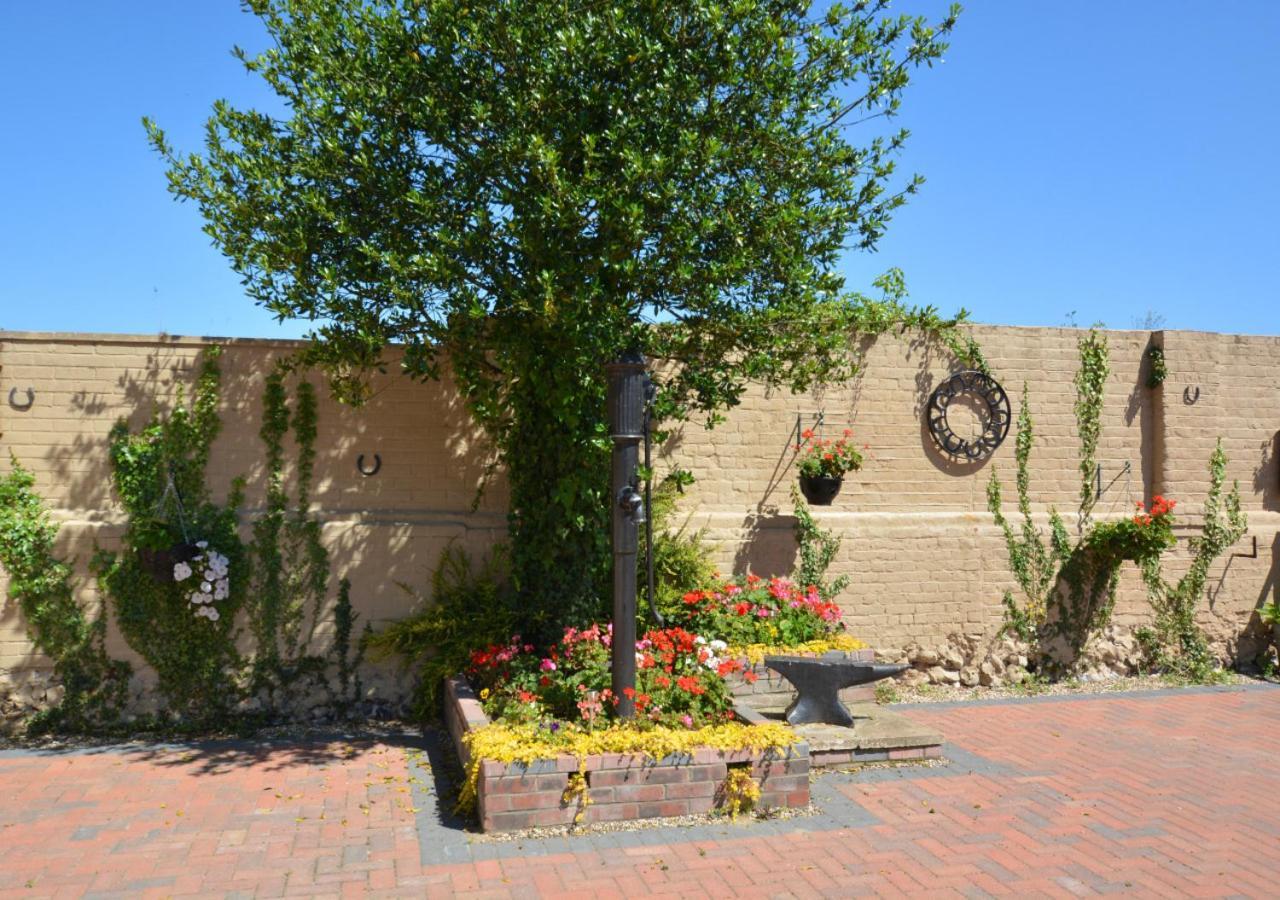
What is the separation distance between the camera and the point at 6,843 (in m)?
5.29

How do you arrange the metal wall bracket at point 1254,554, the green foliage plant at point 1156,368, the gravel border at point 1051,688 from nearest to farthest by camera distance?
the gravel border at point 1051,688, the green foliage plant at point 1156,368, the metal wall bracket at point 1254,554

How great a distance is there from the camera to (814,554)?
901 cm

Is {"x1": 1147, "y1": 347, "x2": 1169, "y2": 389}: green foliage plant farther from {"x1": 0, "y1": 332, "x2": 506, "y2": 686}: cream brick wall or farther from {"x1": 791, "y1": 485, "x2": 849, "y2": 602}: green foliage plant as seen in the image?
{"x1": 0, "y1": 332, "x2": 506, "y2": 686}: cream brick wall

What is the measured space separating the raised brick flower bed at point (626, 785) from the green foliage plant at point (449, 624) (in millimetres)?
1562

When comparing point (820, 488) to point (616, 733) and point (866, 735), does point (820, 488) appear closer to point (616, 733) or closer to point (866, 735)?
point (866, 735)

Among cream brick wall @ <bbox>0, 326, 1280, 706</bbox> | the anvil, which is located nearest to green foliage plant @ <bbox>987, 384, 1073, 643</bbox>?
cream brick wall @ <bbox>0, 326, 1280, 706</bbox>

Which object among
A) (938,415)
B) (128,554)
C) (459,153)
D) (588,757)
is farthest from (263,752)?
(938,415)

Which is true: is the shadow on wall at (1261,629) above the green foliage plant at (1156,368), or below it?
below

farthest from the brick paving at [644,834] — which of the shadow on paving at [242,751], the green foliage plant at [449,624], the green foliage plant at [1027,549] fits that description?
the green foliage plant at [1027,549]

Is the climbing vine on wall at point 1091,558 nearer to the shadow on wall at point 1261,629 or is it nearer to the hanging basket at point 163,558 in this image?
the shadow on wall at point 1261,629

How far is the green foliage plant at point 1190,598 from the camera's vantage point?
32.6 ft

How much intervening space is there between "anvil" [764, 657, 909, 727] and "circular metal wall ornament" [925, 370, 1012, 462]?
10.1ft

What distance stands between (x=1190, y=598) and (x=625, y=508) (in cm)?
664

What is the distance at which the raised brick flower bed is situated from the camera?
217 inches
